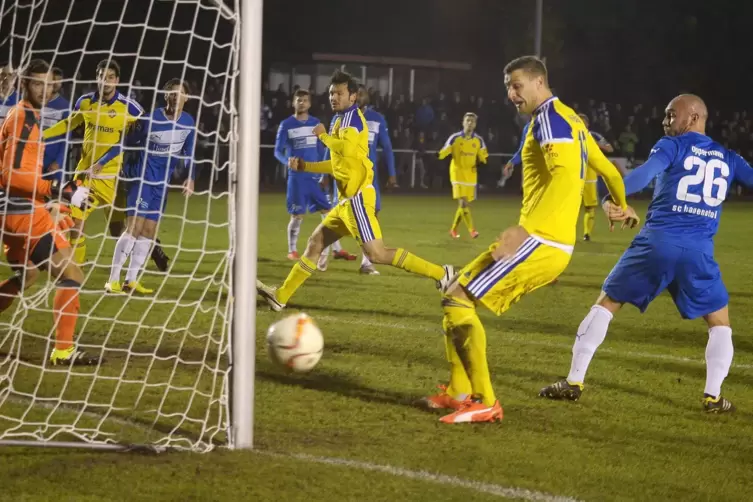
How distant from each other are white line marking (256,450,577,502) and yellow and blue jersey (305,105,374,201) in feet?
12.4

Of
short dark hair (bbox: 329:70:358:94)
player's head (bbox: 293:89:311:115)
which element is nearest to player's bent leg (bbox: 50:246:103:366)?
short dark hair (bbox: 329:70:358:94)

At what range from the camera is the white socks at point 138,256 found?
917 cm

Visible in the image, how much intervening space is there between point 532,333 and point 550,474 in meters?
3.56

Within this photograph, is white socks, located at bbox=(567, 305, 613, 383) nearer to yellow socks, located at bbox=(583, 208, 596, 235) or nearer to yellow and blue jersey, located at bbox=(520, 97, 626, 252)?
yellow and blue jersey, located at bbox=(520, 97, 626, 252)

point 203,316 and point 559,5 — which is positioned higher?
point 559,5

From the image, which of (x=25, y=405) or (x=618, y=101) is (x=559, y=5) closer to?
(x=618, y=101)

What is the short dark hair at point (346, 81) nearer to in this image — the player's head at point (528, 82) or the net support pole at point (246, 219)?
the player's head at point (528, 82)

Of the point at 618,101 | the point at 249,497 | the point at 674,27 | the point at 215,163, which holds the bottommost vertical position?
the point at 249,497

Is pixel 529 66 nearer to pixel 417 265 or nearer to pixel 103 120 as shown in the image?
pixel 417 265

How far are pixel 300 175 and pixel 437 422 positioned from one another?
7.10 metres

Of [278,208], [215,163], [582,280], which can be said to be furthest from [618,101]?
[215,163]

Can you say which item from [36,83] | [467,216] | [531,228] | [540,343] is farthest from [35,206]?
[467,216]

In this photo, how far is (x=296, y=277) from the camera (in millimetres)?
8320

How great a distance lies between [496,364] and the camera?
680 cm
